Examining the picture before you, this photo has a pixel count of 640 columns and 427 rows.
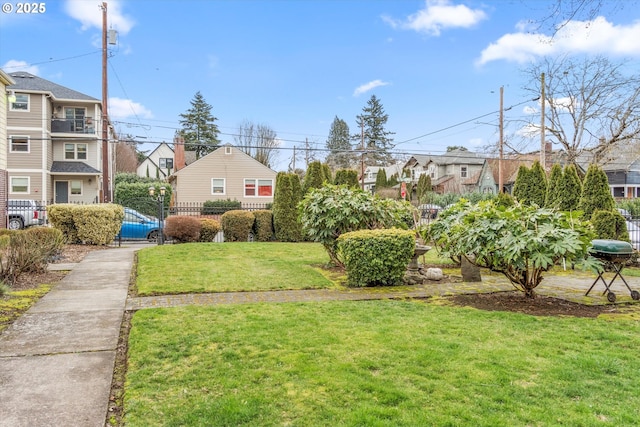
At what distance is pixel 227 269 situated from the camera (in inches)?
335

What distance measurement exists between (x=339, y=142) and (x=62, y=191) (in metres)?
41.1

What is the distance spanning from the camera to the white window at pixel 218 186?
31406mm

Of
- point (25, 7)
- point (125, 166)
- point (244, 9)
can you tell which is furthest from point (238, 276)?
point (125, 166)

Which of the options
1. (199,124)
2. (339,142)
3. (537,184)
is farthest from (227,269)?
(339,142)

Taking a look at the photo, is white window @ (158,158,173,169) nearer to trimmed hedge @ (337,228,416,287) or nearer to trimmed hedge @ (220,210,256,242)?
trimmed hedge @ (220,210,256,242)

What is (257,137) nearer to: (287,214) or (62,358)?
(287,214)

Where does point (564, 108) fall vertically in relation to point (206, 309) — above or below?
above

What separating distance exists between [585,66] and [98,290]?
24.0m

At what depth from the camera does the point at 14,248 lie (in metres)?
7.26

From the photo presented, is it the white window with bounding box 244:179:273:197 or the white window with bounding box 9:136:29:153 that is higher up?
the white window with bounding box 9:136:29:153

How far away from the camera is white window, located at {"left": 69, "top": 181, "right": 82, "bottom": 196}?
2949cm

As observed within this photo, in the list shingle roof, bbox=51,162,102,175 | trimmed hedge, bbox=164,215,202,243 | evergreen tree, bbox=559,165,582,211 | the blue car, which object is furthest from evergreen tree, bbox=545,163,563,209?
shingle roof, bbox=51,162,102,175

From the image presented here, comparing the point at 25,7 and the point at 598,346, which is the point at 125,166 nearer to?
the point at 25,7

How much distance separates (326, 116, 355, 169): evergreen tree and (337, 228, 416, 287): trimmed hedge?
152 feet
